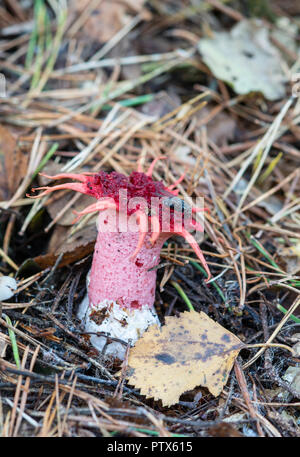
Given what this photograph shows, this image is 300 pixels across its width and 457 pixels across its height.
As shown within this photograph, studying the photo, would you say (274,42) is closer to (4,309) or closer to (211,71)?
(211,71)

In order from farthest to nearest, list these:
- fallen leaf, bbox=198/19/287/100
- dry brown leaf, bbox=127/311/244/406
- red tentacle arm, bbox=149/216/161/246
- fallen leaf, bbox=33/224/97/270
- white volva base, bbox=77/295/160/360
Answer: fallen leaf, bbox=198/19/287/100
fallen leaf, bbox=33/224/97/270
white volva base, bbox=77/295/160/360
dry brown leaf, bbox=127/311/244/406
red tentacle arm, bbox=149/216/161/246

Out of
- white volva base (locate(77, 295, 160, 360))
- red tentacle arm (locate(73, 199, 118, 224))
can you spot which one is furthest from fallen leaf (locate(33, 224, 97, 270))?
red tentacle arm (locate(73, 199, 118, 224))

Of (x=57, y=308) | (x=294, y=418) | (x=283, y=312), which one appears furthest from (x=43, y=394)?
(x=283, y=312)

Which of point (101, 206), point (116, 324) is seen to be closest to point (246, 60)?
point (101, 206)

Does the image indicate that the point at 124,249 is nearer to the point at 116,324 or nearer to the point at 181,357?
the point at 116,324

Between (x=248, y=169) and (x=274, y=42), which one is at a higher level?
(x=274, y=42)

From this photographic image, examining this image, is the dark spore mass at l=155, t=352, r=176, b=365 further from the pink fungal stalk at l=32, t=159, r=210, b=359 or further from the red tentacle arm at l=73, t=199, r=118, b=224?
the red tentacle arm at l=73, t=199, r=118, b=224
